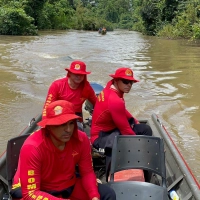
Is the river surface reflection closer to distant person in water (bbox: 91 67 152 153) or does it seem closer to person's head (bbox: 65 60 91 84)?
distant person in water (bbox: 91 67 152 153)

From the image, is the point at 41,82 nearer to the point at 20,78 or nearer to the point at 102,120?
the point at 20,78

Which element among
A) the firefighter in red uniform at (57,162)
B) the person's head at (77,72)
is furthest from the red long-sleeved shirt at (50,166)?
the person's head at (77,72)

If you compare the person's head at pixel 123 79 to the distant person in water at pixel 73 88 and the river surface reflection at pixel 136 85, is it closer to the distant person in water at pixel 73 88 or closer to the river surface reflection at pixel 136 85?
the distant person in water at pixel 73 88

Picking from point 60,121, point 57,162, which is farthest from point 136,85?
point 60,121

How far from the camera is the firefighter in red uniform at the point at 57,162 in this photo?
2.23 meters

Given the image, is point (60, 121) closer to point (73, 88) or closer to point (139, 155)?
point (139, 155)

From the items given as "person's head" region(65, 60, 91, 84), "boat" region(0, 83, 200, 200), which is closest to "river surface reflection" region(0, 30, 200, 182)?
"boat" region(0, 83, 200, 200)

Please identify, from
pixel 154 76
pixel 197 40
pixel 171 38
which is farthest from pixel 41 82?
pixel 171 38

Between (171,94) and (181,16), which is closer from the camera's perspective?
(171,94)

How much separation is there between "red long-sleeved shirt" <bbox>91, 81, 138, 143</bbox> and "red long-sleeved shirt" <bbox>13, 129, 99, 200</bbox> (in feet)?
2.63

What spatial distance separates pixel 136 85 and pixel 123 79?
6.89 meters

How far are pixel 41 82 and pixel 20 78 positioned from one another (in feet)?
2.55

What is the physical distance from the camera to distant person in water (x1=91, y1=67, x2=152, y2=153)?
329 cm

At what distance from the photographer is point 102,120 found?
3.47m
